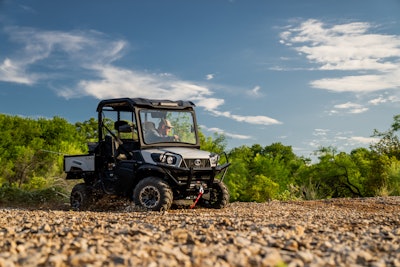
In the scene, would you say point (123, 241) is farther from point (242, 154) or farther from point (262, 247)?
point (242, 154)

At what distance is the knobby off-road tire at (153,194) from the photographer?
465 inches

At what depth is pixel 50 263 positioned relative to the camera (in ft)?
14.7

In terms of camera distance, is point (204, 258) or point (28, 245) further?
point (28, 245)

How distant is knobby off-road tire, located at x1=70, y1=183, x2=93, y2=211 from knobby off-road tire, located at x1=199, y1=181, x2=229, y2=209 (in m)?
3.50

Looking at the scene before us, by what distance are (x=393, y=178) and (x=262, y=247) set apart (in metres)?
24.4

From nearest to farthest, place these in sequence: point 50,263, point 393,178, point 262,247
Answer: point 50,263 < point 262,247 < point 393,178

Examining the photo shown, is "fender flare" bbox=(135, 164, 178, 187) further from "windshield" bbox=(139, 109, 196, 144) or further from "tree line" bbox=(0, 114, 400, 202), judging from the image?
"tree line" bbox=(0, 114, 400, 202)

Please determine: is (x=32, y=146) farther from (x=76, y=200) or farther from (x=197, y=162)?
(x=197, y=162)

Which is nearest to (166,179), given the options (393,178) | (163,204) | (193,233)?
(163,204)

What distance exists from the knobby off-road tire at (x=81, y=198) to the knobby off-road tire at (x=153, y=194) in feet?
9.41

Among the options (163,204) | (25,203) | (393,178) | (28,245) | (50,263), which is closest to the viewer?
(50,263)

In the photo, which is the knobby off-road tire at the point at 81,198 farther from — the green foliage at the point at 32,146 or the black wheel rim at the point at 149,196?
the green foliage at the point at 32,146

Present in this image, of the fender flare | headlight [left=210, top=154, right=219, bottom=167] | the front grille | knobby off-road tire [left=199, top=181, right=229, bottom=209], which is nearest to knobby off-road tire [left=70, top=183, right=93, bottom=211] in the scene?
the fender flare

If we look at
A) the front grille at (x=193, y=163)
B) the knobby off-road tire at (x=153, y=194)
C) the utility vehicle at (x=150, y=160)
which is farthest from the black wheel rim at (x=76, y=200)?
the front grille at (x=193, y=163)
